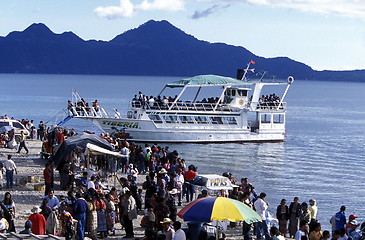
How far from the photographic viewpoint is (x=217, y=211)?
15.2 meters

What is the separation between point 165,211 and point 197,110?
115ft

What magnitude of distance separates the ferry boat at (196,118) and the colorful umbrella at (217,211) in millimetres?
33581

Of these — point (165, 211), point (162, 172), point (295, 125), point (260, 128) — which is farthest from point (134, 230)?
point (295, 125)

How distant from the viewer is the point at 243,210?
15414mm

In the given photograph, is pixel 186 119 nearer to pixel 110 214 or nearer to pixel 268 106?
pixel 268 106

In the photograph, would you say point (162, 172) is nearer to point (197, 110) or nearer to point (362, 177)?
point (362, 177)

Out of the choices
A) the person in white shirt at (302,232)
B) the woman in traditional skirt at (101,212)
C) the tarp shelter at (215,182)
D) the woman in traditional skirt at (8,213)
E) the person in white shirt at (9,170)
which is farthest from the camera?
the person in white shirt at (9,170)

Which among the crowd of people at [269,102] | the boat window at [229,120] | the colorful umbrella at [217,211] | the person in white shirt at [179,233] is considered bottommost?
the person in white shirt at [179,233]

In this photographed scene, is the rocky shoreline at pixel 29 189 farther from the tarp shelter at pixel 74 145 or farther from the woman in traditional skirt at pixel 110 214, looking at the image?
the tarp shelter at pixel 74 145

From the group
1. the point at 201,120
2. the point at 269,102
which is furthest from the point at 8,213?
the point at 269,102

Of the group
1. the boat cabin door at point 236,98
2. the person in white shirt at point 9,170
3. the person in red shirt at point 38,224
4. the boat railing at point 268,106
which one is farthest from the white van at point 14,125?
the person in red shirt at point 38,224

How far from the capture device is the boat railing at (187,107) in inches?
2004

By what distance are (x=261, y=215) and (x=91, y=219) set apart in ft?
15.7

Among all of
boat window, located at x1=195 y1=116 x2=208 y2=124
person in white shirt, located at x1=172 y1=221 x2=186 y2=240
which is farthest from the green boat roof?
person in white shirt, located at x1=172 y1=221 x2=186 y2=240
